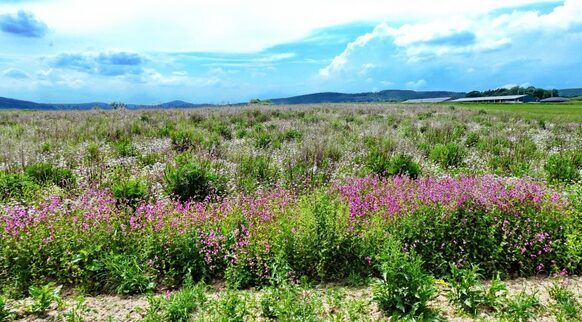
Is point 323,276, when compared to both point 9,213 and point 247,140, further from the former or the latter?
point 247,140

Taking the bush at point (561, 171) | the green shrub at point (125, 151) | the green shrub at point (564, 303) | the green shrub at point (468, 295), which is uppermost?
the green shrub at point (125, 151)

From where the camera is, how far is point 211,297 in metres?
4.29

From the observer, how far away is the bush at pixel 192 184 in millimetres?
7516

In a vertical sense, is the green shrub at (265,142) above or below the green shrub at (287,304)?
above

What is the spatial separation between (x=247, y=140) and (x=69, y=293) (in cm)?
965

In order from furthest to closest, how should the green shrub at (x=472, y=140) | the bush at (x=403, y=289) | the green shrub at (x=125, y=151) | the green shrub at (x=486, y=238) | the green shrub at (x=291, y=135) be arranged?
the green shrub at (x=291, y=135) → the green shrub at (x=472, y=140) → the green shrub at (x=125, y=151) → the green shrub at (x=486, y=238) → the bush at (x=403, y=289)

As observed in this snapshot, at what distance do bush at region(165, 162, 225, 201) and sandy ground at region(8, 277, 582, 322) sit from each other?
3087 millimetres

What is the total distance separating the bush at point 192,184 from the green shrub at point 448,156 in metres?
6.24

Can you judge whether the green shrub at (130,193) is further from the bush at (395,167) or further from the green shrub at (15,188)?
the bush at (395,167)

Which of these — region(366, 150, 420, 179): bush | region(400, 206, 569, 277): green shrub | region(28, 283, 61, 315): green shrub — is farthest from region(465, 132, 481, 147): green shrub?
region(28, 283, 61, 315): green shrub

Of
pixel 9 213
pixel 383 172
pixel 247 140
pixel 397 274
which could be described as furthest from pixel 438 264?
pixel 247 140

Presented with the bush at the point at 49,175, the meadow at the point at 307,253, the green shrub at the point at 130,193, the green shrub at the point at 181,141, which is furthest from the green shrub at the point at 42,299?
the green shrub at the point at 181,141

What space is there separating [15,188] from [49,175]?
1.34 meters

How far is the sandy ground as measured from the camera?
3967 millimetres
